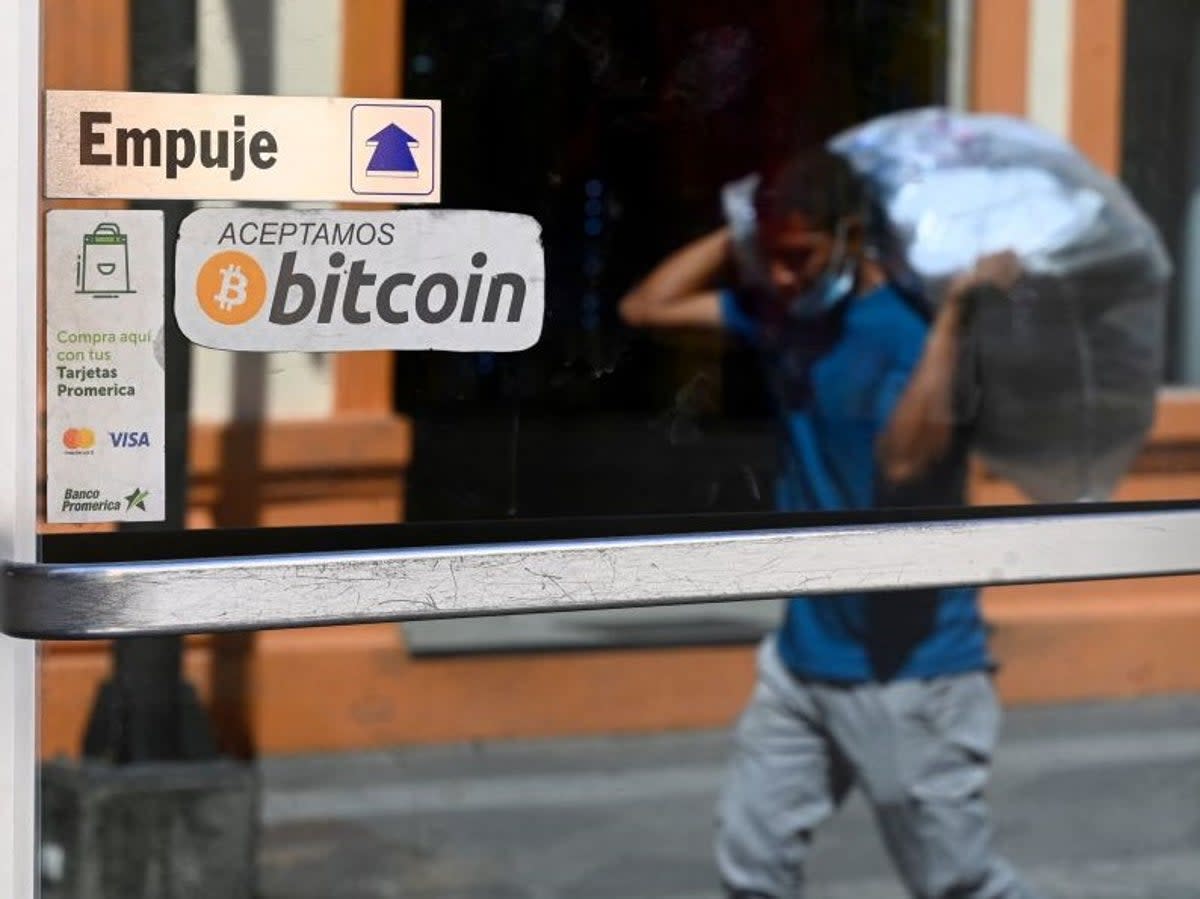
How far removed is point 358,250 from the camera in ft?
4.39

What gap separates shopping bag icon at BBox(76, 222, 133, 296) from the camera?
1282 mm

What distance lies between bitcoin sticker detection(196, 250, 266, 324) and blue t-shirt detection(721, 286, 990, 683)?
1.33 ft

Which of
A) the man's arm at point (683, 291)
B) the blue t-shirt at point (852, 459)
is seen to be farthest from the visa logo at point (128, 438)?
the blue t-shirt at point (852, 459)

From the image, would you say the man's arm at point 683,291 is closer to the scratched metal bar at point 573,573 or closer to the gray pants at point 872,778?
the scratched metal bar at point 573,573

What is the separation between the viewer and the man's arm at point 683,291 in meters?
1.46

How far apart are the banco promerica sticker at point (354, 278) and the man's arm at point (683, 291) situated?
0.10 meters

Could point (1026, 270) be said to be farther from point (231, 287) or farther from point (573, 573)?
point (231, 287)

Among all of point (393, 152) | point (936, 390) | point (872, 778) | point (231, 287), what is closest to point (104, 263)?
point (231, 287)

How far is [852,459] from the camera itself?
1.55 meters

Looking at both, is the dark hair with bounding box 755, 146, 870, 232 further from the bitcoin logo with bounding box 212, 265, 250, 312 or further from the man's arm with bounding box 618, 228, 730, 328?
the bitcoin logo with bounding box 212, 265, 250, 312

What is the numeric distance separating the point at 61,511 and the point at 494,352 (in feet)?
1.13

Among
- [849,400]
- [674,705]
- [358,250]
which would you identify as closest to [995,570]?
[849,400]

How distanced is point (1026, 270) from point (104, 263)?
788 mm

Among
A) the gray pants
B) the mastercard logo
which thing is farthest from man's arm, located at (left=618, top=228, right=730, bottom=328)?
the mastercard logo
